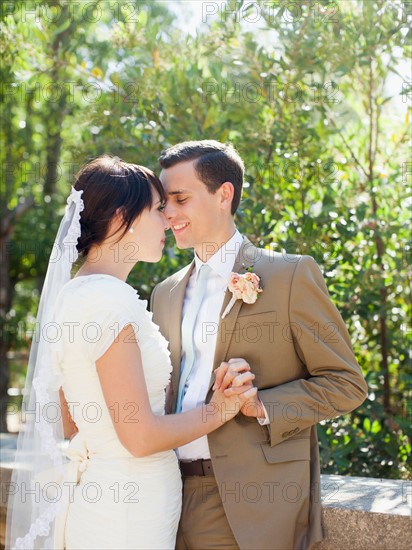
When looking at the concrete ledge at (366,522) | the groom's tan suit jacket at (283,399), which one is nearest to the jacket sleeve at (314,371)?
the groom's tan suit jacket at (283,399)

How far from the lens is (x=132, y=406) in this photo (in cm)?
238

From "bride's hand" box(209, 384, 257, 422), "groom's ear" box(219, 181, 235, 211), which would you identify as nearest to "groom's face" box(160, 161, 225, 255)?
"groom's ear" box(219, 181, 235, 211)

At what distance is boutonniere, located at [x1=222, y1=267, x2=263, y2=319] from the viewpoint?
277 centimetres

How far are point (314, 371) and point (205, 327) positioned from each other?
0.47 meters

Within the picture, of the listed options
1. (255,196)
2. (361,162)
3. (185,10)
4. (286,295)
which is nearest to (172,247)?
(255,196)

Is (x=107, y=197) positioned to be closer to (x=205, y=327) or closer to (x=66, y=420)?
(x=205, y=327)

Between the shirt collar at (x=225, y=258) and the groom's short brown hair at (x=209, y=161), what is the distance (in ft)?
0.64

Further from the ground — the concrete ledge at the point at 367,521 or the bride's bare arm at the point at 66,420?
the bride's bare arm at the point at 66,420

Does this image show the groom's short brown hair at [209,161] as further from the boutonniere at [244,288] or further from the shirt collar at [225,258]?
the boutonniere at [244,288]

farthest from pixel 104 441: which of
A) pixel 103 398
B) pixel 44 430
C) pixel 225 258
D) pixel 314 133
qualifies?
pixel 314 133

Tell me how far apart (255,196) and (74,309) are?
2.25 metres

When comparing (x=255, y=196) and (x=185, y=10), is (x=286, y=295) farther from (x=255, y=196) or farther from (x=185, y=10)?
(x=185, y=10)

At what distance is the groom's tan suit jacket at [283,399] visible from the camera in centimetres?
267

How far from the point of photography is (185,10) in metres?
10.1
